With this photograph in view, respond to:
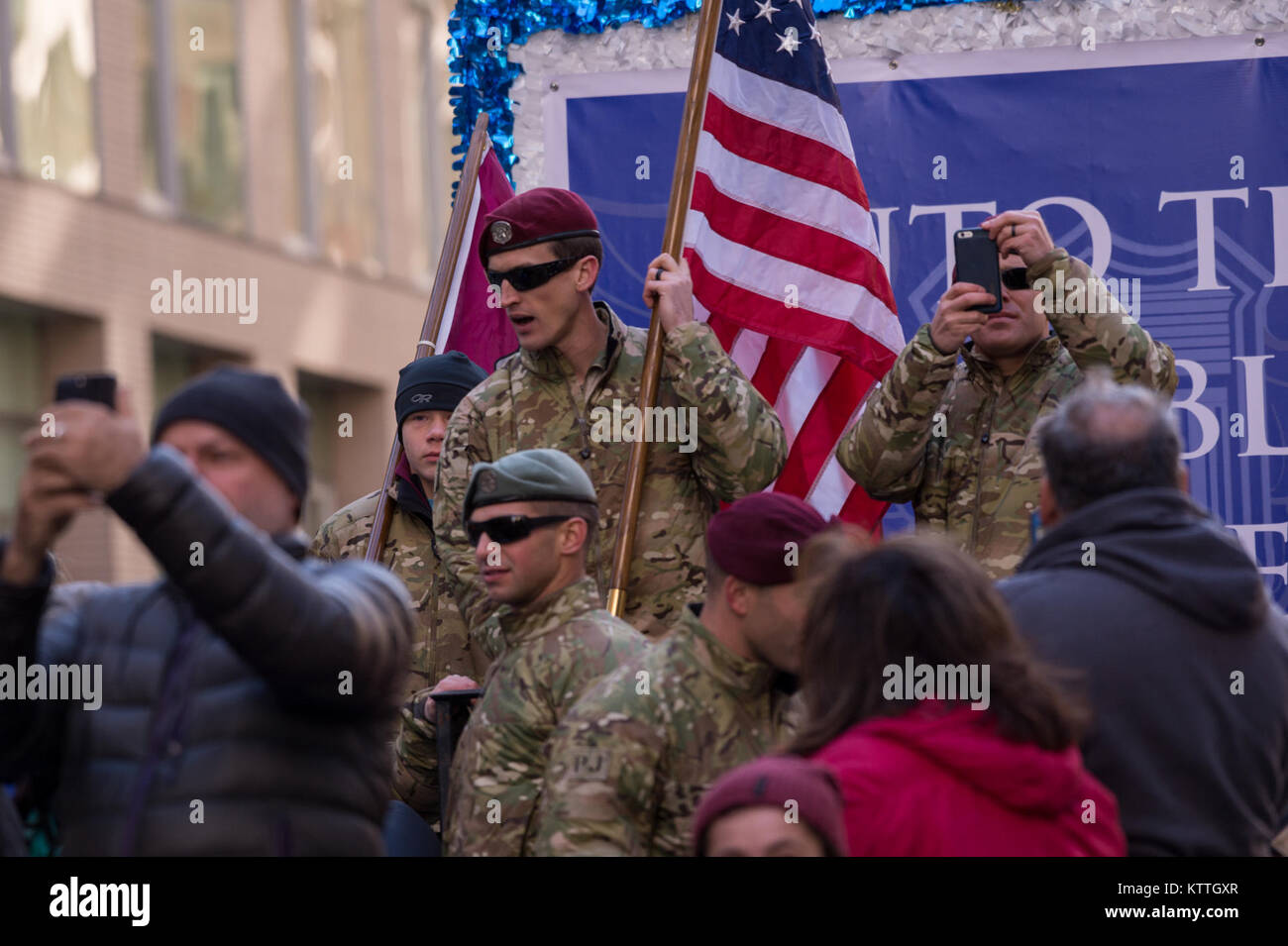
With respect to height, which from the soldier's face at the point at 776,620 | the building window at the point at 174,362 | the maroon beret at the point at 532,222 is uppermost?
the building window at the point at 174,362

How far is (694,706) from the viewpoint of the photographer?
412 cm

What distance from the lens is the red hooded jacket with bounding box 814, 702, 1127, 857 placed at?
9.92ft

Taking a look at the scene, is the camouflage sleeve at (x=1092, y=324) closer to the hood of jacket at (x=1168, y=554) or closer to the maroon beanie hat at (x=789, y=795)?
the hood of jacket at (x=1168, y=554)

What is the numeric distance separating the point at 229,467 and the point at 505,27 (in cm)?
436

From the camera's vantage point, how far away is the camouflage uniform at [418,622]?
571 centimetres

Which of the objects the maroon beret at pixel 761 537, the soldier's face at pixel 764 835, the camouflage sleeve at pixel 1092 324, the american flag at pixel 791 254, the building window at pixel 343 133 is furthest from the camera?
the building window at pixel 343 133

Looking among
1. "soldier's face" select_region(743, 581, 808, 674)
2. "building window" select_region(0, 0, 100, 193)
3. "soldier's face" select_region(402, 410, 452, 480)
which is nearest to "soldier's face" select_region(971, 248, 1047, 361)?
"soldier's face" select_region(743, 581, 808, 674)

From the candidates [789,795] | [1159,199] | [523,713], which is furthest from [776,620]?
[1159,199]

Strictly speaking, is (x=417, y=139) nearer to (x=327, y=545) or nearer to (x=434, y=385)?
(x=327, y=545)

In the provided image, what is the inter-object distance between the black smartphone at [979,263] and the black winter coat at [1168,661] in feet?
5.70

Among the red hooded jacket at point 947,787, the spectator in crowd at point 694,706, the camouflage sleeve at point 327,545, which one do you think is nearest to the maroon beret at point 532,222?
the camouflage sleeve at point 327,545

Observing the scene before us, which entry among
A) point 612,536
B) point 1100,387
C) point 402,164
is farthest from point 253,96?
point 1100,387

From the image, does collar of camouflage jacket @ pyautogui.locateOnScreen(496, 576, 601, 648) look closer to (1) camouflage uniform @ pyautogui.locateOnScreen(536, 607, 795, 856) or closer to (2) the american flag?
(1) camouflage uniform @ pyautogui.locateOnScreen(536, 607, 795, 856)
